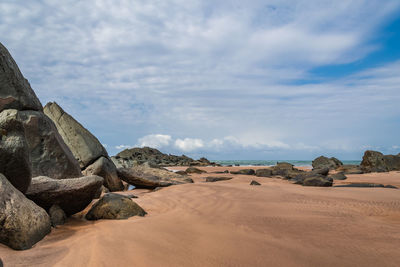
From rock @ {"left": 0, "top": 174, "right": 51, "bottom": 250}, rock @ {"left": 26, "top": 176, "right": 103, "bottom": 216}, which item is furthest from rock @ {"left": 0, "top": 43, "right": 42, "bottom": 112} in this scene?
rock @ {"left": 0, "top": 174, "right": 51, "bottom": 250}

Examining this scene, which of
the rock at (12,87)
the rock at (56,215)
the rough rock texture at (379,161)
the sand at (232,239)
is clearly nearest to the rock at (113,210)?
the sand at (232,239)

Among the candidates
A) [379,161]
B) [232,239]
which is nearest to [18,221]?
[232,239]

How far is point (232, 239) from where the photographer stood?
2.83 metres

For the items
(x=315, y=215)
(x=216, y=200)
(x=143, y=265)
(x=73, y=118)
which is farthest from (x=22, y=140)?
(x=73, y=118)

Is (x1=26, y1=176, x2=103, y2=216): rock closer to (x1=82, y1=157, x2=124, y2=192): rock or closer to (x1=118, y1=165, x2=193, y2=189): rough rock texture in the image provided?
(x1=82, y1=157, x2=124, y2=192): rock

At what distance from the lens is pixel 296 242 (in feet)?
9.05

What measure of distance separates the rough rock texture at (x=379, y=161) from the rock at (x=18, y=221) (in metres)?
19.0

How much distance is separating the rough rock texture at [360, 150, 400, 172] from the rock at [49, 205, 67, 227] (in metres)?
18.5

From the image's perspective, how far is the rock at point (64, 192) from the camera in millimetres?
3605

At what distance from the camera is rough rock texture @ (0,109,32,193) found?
300 centimetres

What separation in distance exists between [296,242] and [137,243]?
1.55 meters

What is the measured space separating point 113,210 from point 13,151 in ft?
4.92

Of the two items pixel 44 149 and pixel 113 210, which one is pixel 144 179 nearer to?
pixel 44 149

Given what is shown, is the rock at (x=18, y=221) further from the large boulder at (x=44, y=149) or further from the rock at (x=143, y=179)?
the rock at (x=143, y=179)
